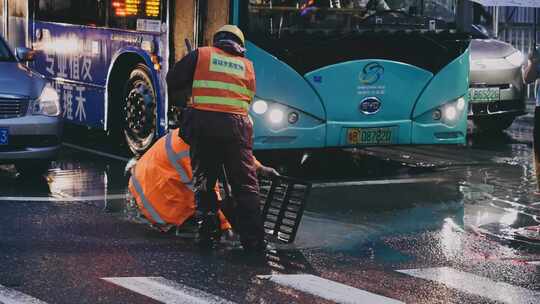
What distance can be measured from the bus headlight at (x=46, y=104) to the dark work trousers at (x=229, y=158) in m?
3.69

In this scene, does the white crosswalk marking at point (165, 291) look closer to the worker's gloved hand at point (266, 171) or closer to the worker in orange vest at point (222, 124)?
the worker in orange vest at point (222, 124)

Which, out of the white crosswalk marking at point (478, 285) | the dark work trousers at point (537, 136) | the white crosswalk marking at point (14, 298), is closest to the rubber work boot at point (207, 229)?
the white crosswalk marking at point (478, 285)

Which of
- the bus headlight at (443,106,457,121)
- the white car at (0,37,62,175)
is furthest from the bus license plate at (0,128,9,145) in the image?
the bus headlight at (443,106,457,121)

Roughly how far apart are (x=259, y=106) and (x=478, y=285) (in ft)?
16.0

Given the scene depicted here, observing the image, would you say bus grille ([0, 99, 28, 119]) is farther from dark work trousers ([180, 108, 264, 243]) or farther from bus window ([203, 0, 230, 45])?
dark work trousers ([180, 108, 264, 243])

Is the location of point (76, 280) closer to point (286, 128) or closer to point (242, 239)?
point (242, 239)

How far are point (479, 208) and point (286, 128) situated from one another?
2377 millimetres

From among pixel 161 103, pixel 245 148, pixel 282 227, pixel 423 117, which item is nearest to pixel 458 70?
pixel 423 117

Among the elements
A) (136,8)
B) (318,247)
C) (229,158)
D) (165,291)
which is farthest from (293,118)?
(165,291)

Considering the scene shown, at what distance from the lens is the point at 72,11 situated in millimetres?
14812

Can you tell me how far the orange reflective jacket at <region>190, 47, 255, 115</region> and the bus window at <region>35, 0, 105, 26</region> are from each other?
5.61 m

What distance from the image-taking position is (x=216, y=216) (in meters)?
9.08

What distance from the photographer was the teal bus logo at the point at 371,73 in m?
13.0

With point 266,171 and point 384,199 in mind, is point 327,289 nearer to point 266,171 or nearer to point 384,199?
point 266,171
